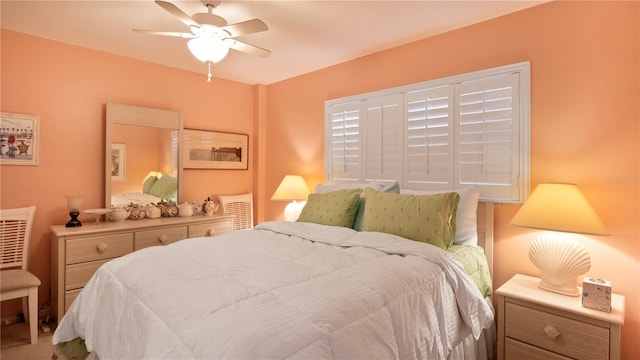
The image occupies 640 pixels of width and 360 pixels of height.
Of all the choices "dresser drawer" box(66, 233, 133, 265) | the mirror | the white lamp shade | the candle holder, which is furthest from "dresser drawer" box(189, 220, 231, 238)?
the candle holder

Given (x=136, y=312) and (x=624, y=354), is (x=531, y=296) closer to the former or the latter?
(x=624, y=354)

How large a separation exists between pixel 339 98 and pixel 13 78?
2810 mm

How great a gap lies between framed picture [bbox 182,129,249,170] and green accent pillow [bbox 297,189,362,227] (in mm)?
1724

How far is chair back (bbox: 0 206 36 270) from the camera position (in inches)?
102

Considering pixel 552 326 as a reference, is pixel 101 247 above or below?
above

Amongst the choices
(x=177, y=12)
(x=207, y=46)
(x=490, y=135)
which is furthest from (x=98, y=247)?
(x=490, y=135)

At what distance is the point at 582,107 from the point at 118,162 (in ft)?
12.5

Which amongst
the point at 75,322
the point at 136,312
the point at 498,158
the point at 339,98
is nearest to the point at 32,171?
the point at 75,322

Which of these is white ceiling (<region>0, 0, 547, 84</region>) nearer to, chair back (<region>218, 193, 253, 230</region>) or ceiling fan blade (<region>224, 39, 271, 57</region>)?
ceiling fan blade (<region>224, 39, 271, 57</region>)

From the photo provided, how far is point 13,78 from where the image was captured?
107 inches

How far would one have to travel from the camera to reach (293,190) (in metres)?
3.50

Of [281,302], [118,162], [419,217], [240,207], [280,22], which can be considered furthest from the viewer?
[240,207]

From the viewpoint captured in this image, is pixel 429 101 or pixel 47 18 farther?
pixel 429 101

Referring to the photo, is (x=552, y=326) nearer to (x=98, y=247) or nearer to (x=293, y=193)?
(x=293, y=193)
